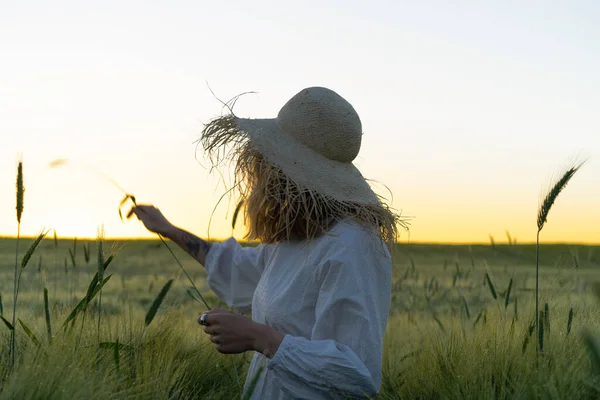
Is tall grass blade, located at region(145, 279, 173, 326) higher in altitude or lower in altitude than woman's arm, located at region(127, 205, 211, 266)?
lower

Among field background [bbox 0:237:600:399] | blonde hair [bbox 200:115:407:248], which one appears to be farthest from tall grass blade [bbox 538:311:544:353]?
blonde hair [bbox 200:115:407:248]

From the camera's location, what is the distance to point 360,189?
2553 mm

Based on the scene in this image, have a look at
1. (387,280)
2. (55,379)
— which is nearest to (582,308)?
(387,280)

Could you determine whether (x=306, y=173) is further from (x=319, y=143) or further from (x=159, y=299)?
(x=159, y=299)

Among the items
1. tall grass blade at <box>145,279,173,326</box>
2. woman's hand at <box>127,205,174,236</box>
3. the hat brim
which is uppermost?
the hat brim

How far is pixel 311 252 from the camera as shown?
2.39m

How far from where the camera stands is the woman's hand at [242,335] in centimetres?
224

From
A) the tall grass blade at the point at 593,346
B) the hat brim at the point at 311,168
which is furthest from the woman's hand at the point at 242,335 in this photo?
the tall grass blade at the point at 593,346

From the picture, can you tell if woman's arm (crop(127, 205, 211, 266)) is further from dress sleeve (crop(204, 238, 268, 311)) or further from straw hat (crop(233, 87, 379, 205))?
straw hat (crop(233, 87, 379, 205))

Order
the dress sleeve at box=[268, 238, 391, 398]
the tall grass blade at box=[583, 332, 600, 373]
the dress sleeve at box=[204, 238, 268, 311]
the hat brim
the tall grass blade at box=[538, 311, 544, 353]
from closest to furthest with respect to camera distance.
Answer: the tall grass blade at box=[583, 332, 600, 373] → the dress sleeve at box=[268, 238, 391, 398] → the hat brim → the tall grass blade at box=[538, 311, 544, 353] → the dress sleeve at box=[204, 238, 268, 311]

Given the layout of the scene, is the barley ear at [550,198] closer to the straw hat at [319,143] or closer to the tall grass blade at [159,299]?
the straw hat at [319,143]

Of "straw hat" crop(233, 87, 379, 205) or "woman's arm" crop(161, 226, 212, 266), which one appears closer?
"straw hat" crop(233, 87, 379, 205)

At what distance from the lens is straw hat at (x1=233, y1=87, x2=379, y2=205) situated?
98.7 inches

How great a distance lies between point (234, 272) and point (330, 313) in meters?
0.93
